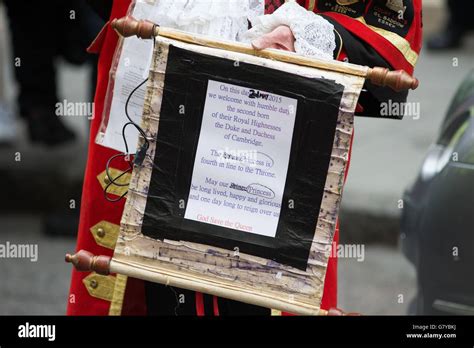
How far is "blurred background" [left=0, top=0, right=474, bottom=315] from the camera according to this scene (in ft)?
16.2

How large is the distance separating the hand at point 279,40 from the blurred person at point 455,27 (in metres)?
6.08

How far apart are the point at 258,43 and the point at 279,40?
0.29ft

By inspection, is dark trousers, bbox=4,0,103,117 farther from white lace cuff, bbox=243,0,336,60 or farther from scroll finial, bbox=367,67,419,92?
scroll finial, bbox=367,67,419,92

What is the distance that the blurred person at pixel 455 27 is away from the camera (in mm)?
8078

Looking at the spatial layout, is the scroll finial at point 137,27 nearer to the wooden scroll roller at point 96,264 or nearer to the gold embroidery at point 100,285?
the wooden scroll roller at point 96,264

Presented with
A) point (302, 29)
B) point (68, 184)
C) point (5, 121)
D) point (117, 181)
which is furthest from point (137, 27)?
point (5, 121)

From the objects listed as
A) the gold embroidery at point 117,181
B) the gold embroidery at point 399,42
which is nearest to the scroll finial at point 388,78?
the gold embroidery at point 399,42

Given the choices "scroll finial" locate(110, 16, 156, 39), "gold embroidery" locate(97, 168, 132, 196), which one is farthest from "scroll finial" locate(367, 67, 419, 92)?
"gold embroidery" locate(97, 168, 132, 196)

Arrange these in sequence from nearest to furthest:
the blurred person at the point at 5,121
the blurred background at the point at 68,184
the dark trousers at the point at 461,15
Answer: the blurred background at the point at 68,184 → the blurred person at the point at 5,121 → the dark trousers at the point at 461,15

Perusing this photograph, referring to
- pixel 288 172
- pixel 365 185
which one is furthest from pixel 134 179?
pixel 365 185

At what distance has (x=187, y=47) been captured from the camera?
7.17 feet

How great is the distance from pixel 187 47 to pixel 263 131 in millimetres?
253

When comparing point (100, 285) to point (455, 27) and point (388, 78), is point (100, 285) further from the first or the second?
point (455, 27)

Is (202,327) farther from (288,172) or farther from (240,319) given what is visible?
(288,172)
